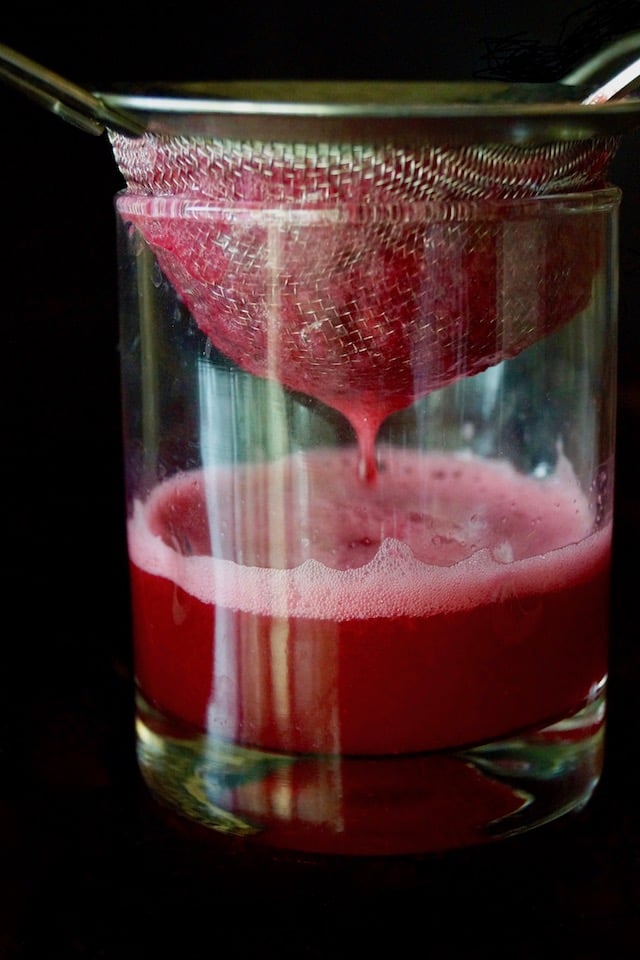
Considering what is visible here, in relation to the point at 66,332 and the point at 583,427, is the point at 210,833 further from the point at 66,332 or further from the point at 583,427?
the point at 66,332

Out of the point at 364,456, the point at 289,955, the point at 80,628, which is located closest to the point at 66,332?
the point at 80,628

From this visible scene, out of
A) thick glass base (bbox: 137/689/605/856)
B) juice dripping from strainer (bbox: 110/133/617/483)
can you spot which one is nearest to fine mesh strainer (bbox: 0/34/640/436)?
juice dripping from strainer (bbox: 110/133/617/483)

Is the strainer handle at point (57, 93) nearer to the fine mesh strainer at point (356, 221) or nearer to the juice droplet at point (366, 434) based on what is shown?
the fine mesh strainer at point (356, 221)

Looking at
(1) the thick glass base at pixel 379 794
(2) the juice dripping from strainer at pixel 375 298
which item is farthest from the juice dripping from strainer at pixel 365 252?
(1) the thick glass base at pixel 379 794

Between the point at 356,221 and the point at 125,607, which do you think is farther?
the point at 125,607

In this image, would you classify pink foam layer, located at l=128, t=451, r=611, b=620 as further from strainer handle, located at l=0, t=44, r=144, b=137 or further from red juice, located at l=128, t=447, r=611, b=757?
strainer handle, located at l=0, t=44, r=144, b=137

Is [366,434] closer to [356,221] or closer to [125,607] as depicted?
[356,221]

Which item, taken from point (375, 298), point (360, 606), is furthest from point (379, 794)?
point (375, 298)
